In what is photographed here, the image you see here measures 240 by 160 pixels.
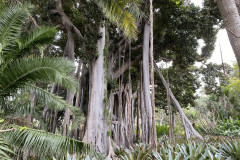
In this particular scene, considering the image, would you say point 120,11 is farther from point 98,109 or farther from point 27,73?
point 98,109

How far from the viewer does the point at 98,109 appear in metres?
5.52

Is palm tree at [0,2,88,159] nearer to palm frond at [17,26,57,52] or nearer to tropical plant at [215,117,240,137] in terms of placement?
palm frond at [17,26,57,52]

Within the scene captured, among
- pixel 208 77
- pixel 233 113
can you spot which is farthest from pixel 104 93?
pixel 233 113

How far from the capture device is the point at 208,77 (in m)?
9.47

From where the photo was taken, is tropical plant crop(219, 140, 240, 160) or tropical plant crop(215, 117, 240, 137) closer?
tropical plant crop(219, 140, 240, 160)

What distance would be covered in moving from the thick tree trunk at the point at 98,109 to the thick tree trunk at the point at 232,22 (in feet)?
13.3

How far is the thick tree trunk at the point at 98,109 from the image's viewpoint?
511 centimetres

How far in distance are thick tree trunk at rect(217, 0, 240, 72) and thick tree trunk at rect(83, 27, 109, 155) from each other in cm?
406

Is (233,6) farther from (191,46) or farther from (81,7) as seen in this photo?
(81,7)

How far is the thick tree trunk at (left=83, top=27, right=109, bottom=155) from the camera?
5.11 m

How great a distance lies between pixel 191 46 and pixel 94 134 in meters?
5.49

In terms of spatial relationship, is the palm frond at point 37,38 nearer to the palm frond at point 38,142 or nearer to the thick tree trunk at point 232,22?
the palm frond at point 38,142

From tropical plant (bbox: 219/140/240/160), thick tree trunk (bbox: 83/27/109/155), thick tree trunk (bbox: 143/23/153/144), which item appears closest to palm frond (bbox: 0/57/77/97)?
thick tree trunk (bbox: 83/27/109/155)

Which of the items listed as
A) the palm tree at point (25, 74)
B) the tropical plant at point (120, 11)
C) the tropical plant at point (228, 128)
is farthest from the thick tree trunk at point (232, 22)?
the tropical plant at point (228, 128)
